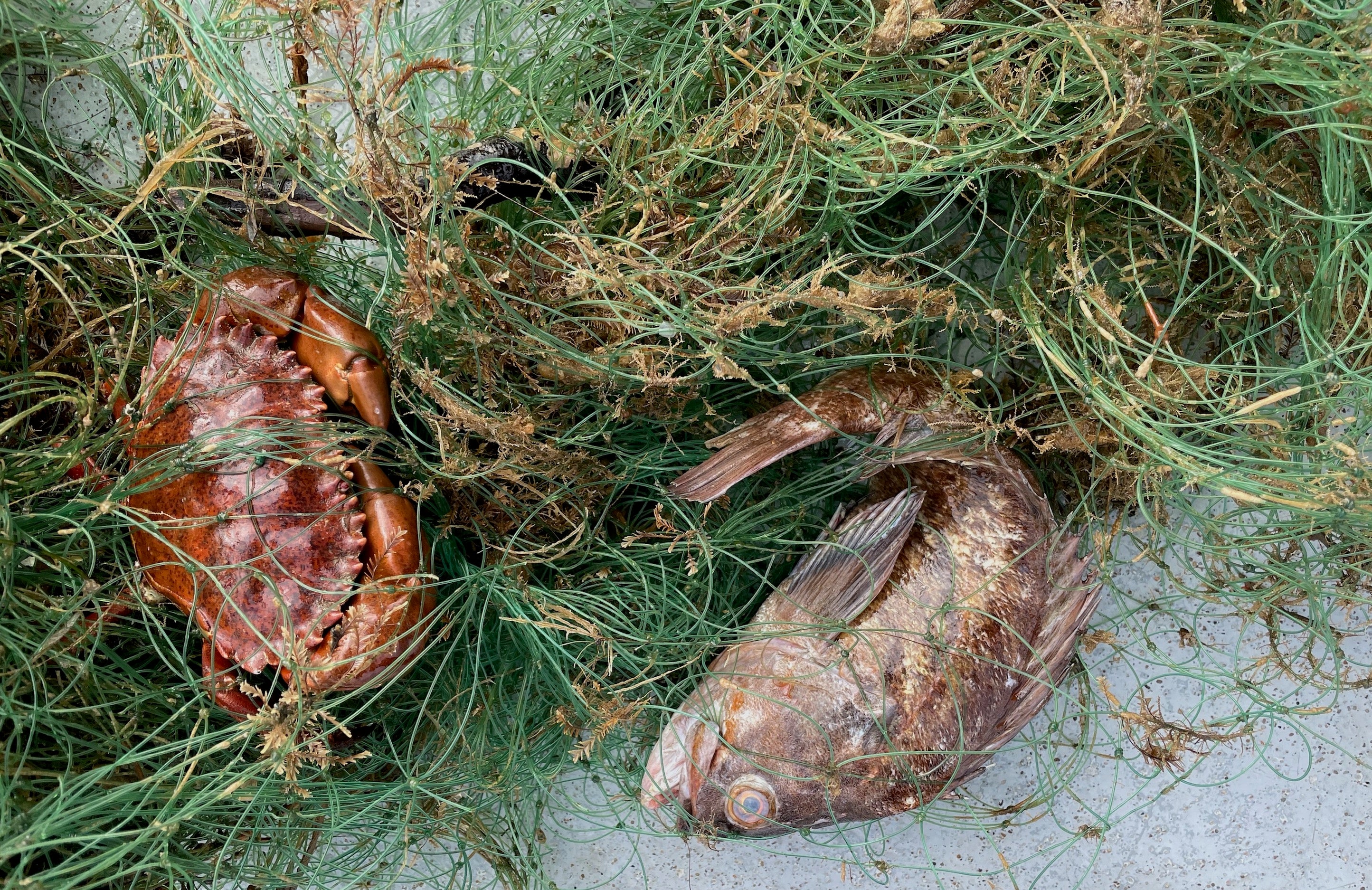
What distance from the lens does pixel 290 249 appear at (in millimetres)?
2080

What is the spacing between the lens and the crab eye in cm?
205

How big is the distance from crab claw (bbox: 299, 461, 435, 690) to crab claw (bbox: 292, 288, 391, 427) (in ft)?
0.46

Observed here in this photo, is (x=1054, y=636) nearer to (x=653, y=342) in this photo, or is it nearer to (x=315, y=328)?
(x=653, y=342)

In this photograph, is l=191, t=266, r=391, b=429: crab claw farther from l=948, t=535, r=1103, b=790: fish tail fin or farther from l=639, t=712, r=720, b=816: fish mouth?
l=948, t=535, r=1103, b=790: fish tail fin

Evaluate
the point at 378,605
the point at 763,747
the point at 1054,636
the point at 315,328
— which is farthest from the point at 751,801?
the point at 315,328

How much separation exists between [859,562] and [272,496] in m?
1.29

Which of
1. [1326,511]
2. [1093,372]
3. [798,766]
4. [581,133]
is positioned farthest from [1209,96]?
[798,766]

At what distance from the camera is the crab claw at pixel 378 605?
1882 millimetres

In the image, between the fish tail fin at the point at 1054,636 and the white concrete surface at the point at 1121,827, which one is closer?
the fish tail fin at the point at 1054,636

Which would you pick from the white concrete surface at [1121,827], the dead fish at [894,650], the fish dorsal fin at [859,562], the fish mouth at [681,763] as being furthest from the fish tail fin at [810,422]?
the white concrete surface at [1121,827]

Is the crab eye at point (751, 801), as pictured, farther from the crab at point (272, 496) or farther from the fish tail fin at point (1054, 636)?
the crab at point (272, 496)

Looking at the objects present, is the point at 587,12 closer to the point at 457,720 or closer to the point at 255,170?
the point at 255,170

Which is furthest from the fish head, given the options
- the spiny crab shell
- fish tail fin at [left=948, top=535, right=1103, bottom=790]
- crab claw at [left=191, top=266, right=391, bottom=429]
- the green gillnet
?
crab claw at [left=191, top=266, right=391, bottom=429]

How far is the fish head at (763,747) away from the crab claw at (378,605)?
642mm
